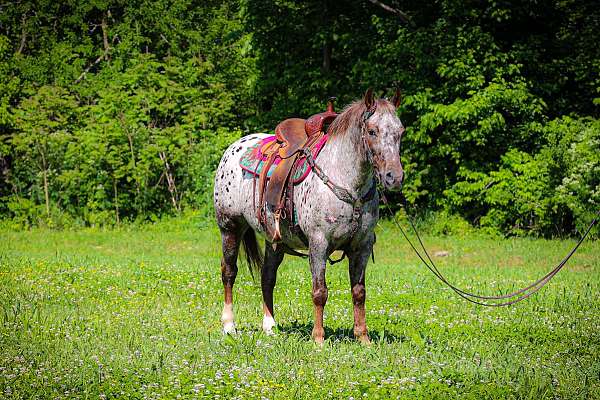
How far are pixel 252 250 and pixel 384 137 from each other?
10.2ft

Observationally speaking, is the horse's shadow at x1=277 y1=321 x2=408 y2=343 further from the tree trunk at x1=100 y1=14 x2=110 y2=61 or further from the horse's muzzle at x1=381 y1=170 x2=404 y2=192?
the tree trunk at x1=100 y1=14 x2=110 y2=61

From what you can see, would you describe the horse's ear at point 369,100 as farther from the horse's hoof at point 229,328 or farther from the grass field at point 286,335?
the horse's hoof at point 229,328

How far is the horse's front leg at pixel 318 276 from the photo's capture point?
788 cm

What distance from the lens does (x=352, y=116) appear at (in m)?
7.84

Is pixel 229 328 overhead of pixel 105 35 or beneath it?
beneath

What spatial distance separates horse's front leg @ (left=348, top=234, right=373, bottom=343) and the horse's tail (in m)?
1.91

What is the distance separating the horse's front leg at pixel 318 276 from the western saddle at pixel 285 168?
1.76 ft

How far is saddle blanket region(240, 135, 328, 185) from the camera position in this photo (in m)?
8.23

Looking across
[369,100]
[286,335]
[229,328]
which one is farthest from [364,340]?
[369,100]

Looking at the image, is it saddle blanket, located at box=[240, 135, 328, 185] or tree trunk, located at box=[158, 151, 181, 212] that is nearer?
saddle blanket, located at box=[240, 135, 328, 185]

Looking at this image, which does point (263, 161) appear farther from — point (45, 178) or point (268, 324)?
point (45, 178)

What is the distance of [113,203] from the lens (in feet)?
67.4

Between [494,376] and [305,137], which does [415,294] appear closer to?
[305,137]

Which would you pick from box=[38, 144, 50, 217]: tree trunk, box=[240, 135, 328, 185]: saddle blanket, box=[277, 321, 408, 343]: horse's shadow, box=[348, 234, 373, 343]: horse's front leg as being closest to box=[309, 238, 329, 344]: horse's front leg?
box=[277, 321, 408, 343]: horse's shadow
